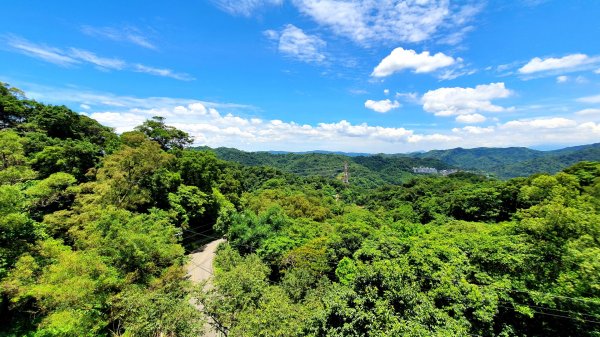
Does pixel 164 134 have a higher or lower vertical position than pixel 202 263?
higher

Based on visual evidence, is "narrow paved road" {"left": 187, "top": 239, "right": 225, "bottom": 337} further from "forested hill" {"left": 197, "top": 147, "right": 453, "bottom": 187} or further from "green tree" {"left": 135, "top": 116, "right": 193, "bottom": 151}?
"forested hill" {"left": 197, "top": 147, "right": 453, "bottom": 187}

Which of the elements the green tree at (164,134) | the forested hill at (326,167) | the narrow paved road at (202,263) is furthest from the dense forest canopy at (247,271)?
the forested hill at (326,167)

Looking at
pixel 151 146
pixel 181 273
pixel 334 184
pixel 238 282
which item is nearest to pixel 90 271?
pixel 181 273

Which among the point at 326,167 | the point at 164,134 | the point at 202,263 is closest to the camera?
the point at 202,263

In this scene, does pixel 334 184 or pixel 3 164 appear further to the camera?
pixel 334 184

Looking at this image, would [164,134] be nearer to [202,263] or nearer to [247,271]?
[202,263]

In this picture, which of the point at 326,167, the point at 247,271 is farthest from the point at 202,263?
the point at 326,167

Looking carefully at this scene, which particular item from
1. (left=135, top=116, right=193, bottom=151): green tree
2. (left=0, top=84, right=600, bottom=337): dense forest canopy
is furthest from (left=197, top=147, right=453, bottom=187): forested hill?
(left=0, top=84, right=600, bottom=337): dense forest canopy

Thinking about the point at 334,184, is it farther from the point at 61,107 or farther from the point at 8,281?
the point at 8,281
